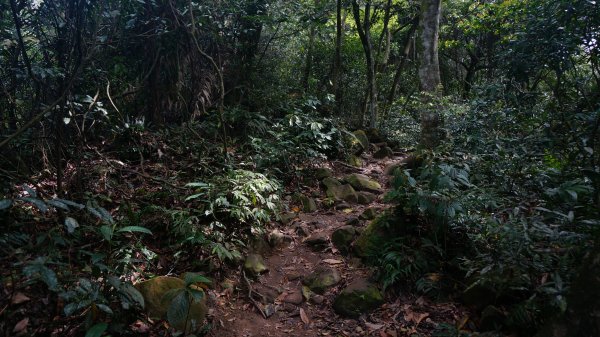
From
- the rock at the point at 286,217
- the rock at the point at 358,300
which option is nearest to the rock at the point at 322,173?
the rock at the point at 286,217

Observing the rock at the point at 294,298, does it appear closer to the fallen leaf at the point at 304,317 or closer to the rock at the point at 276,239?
the fallen leaf at the point at 304,317

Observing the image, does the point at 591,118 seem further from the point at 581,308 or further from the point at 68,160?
the point at 68,160

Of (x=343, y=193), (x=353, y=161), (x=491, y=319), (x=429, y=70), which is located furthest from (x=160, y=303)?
(x=429, y=70)

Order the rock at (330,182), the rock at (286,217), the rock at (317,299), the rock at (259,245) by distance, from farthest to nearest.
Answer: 1. the rock at (330,182)
2. the rock at (286,217)
3. the rock at (259,245)
4. the rock at (317,299)

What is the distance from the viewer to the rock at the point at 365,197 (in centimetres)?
655

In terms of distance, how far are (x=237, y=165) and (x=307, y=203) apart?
135 centimetres

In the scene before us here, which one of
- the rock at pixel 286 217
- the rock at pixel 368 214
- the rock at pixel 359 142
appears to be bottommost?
the rock at pixel 286 217

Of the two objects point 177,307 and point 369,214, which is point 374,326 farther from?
point 369,214

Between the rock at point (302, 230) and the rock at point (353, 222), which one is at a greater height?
the rock at point (353, 222)

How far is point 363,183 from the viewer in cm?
699

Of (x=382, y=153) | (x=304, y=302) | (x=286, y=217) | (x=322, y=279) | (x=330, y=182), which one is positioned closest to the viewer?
(x=304, y=302)

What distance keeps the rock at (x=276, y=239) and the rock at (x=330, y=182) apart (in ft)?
5.99

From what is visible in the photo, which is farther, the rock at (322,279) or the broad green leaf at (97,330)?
the rock at (322,279)

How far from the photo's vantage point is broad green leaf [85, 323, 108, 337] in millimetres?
2743
